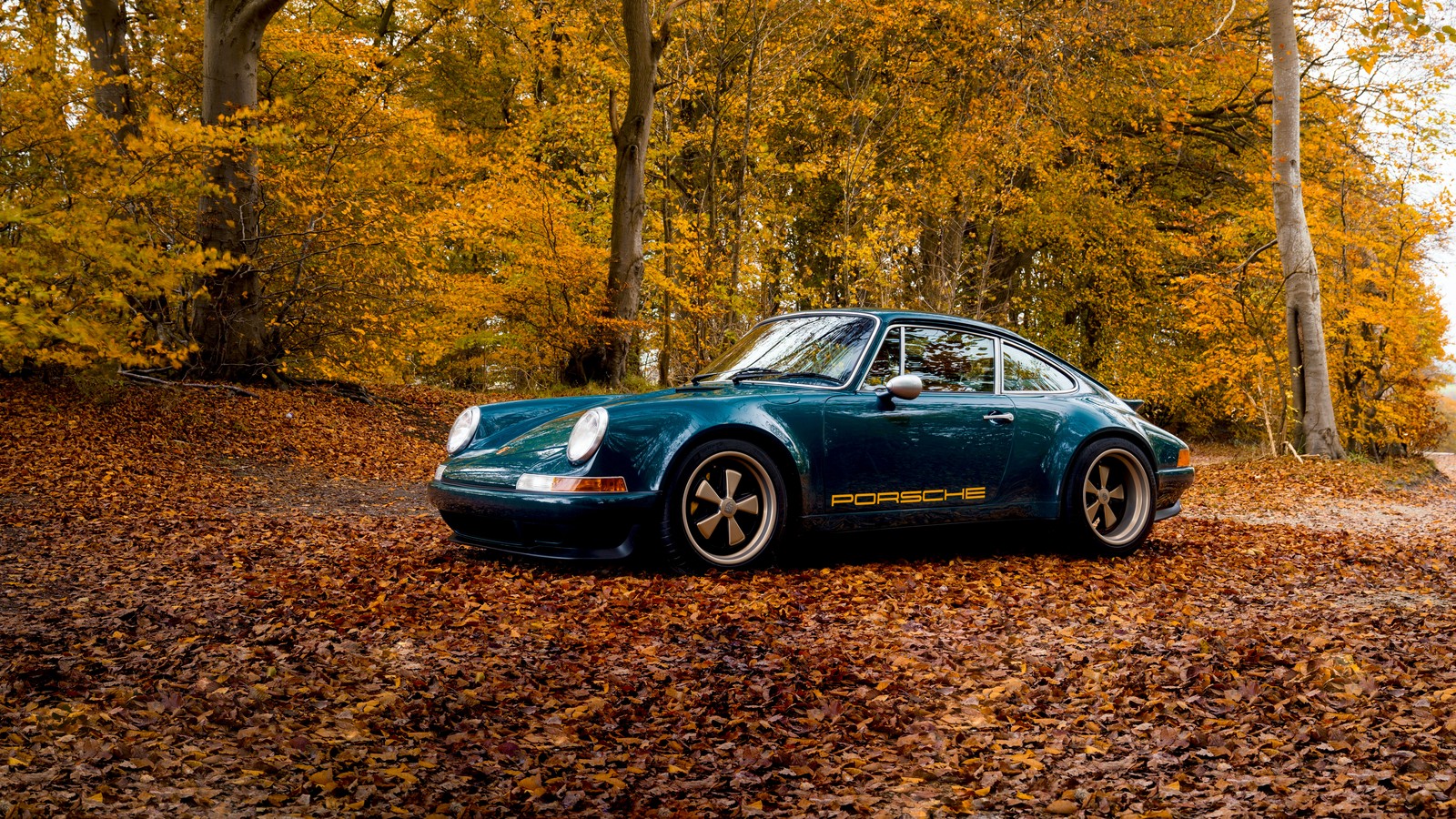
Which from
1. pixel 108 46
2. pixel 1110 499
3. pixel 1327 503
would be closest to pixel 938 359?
pixel 1110 499

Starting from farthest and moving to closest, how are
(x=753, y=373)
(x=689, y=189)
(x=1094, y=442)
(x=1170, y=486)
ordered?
(x=689, y=189)
(x=1170, y=486)
(x=1094, y=442)
(x=753, y=373)

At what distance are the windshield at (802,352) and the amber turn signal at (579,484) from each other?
138 centimetres

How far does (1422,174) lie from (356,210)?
15421 mm

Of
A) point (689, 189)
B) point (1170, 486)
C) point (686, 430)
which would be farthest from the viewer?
point (689, 189)

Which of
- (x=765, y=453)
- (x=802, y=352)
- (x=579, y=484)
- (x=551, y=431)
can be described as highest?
(x=802, y=352)

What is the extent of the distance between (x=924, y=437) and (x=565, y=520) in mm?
2081

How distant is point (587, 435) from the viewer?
5.51m

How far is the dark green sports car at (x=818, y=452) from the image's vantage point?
216 inches

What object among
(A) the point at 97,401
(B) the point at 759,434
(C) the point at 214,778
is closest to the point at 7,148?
(A) the point at 97,401

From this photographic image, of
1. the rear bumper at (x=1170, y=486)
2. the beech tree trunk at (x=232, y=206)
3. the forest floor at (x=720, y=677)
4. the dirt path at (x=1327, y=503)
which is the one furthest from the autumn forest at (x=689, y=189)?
the forest floor at (x=720, y=677)

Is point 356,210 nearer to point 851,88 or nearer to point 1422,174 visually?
point 851,88

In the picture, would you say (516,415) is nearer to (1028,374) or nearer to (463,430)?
(463,430)

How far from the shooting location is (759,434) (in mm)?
5668

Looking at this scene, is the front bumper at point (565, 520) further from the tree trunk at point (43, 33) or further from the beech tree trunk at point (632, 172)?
the beech tree trunk at point (632, 172)
